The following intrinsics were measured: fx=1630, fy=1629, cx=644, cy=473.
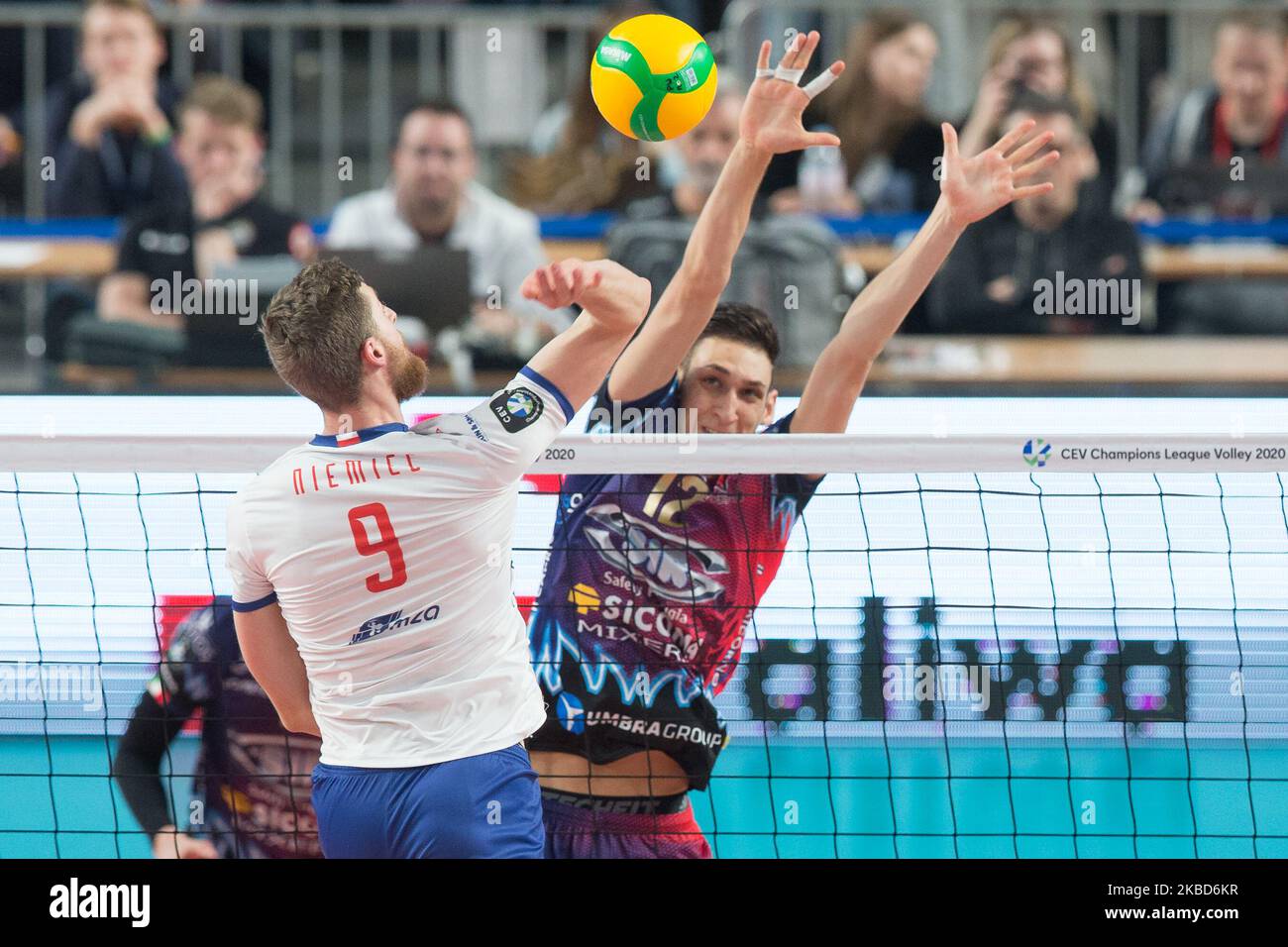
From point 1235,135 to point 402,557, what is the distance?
24.0ft

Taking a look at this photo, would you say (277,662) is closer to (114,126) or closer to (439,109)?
(439,109)

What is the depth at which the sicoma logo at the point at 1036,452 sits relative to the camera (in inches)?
154

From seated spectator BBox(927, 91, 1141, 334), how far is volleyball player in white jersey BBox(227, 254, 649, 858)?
462cm

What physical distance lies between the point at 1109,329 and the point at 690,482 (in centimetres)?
466

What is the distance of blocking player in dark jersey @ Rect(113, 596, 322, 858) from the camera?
425 cm

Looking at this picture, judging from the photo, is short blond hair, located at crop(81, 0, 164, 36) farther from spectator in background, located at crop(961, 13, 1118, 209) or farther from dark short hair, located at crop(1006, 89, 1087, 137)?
dark short hair, located at crop(1006, 89, 1087, 137)

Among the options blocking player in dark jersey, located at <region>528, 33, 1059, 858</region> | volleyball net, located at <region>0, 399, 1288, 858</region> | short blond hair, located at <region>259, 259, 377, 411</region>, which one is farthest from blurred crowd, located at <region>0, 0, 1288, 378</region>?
short blond hair, located at <region>259, 259, 377, 411</region>

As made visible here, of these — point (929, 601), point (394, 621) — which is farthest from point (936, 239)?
point (394, 621)

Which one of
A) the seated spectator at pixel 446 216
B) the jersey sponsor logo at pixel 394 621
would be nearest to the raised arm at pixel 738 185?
the jersey sponsor logo at pixel 394 621

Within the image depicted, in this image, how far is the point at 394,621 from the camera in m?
3.31
